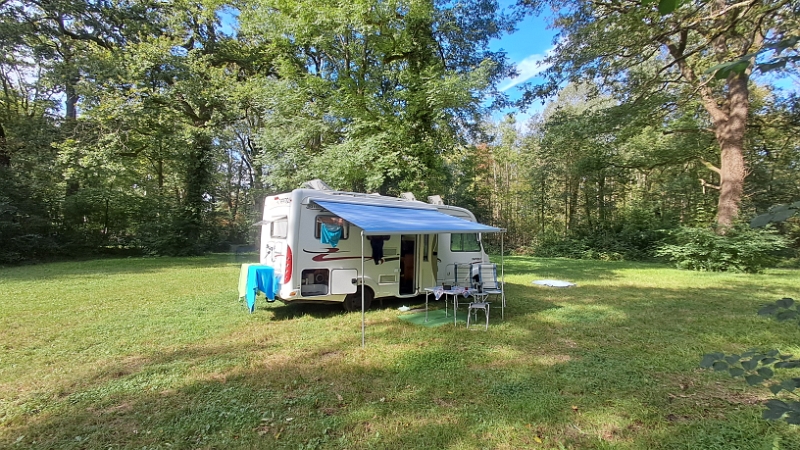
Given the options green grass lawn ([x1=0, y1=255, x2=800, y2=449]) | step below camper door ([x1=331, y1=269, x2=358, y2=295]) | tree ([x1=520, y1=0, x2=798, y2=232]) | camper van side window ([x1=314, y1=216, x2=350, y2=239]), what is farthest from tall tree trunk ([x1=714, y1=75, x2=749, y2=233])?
camper van side window ([x1=314, y1=216, x2=350, y2=239])

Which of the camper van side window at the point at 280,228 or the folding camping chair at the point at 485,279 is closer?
the camper van side window at the point at 280,228

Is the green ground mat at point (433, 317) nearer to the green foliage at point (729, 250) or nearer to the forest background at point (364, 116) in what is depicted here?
the forest background at point (364, 116)

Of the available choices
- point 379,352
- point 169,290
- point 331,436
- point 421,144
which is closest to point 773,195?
point 421,144

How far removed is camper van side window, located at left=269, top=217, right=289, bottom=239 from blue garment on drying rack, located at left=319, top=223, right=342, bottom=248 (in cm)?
58

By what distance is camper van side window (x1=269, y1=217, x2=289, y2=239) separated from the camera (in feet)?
21.4

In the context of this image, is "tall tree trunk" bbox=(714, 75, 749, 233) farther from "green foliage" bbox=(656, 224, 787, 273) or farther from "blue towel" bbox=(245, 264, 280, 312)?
"blue towel" bbox=(245, 264, 280, 312)

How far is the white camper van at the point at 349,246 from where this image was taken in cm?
612

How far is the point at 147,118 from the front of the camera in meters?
14.8

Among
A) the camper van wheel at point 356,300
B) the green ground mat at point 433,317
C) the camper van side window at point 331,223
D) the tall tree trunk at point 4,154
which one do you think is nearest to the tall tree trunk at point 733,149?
the green ground mat at point 433,317

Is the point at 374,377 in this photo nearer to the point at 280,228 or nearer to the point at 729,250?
the point at 280,228

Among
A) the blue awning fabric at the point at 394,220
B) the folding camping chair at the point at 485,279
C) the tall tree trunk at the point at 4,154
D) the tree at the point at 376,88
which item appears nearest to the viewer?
the blue awning fabric at the point at 394,220

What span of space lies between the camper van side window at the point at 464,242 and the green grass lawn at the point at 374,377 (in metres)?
1.40

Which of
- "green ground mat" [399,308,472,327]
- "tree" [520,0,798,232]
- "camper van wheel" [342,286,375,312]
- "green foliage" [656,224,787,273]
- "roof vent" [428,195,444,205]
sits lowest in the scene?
"green ground mat" [399,308,472,327]

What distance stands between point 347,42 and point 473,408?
36.3 feet
